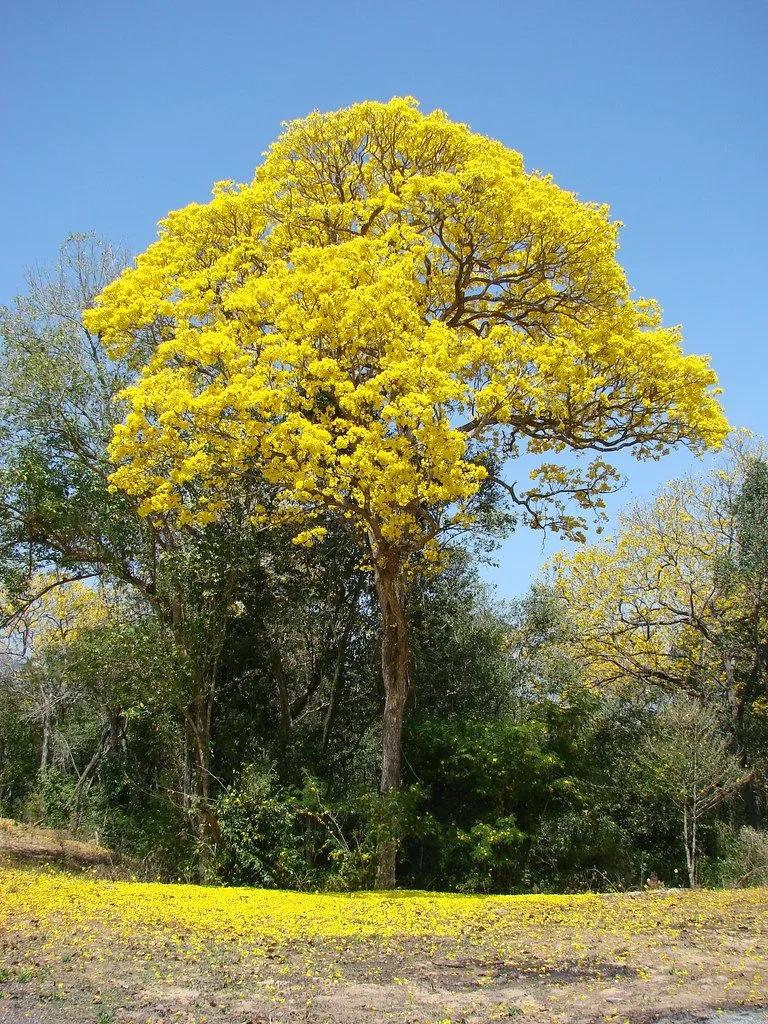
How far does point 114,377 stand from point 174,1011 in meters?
11.1

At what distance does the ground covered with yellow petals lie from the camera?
5332 millimetres

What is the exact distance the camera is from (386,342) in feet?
36.6

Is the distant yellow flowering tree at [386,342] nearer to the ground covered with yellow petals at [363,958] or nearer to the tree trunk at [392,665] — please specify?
the tree trunk at [392,665]

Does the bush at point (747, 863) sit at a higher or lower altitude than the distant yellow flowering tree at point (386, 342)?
lower

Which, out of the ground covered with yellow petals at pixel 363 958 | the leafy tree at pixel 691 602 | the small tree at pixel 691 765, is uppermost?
the leafy tree at pixel 691 602

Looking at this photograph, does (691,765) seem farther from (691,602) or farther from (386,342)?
(386,342)

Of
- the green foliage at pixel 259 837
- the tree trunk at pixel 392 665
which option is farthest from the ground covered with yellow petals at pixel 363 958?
the tree trunk at pixel 392 665

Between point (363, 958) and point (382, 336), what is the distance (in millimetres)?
7417

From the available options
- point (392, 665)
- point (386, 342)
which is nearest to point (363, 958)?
point (392, 665)

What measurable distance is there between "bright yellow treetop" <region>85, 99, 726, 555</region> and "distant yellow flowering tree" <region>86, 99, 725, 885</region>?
3 centimetres

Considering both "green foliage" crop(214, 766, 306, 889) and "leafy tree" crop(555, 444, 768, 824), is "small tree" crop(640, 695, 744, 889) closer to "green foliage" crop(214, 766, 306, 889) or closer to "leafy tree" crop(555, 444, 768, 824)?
"leafy tree" crop(555, 444, 768, 824)

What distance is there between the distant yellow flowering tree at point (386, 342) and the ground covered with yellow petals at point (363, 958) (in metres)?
3.70

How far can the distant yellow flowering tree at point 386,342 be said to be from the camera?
10.8m

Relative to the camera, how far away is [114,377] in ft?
46.8
